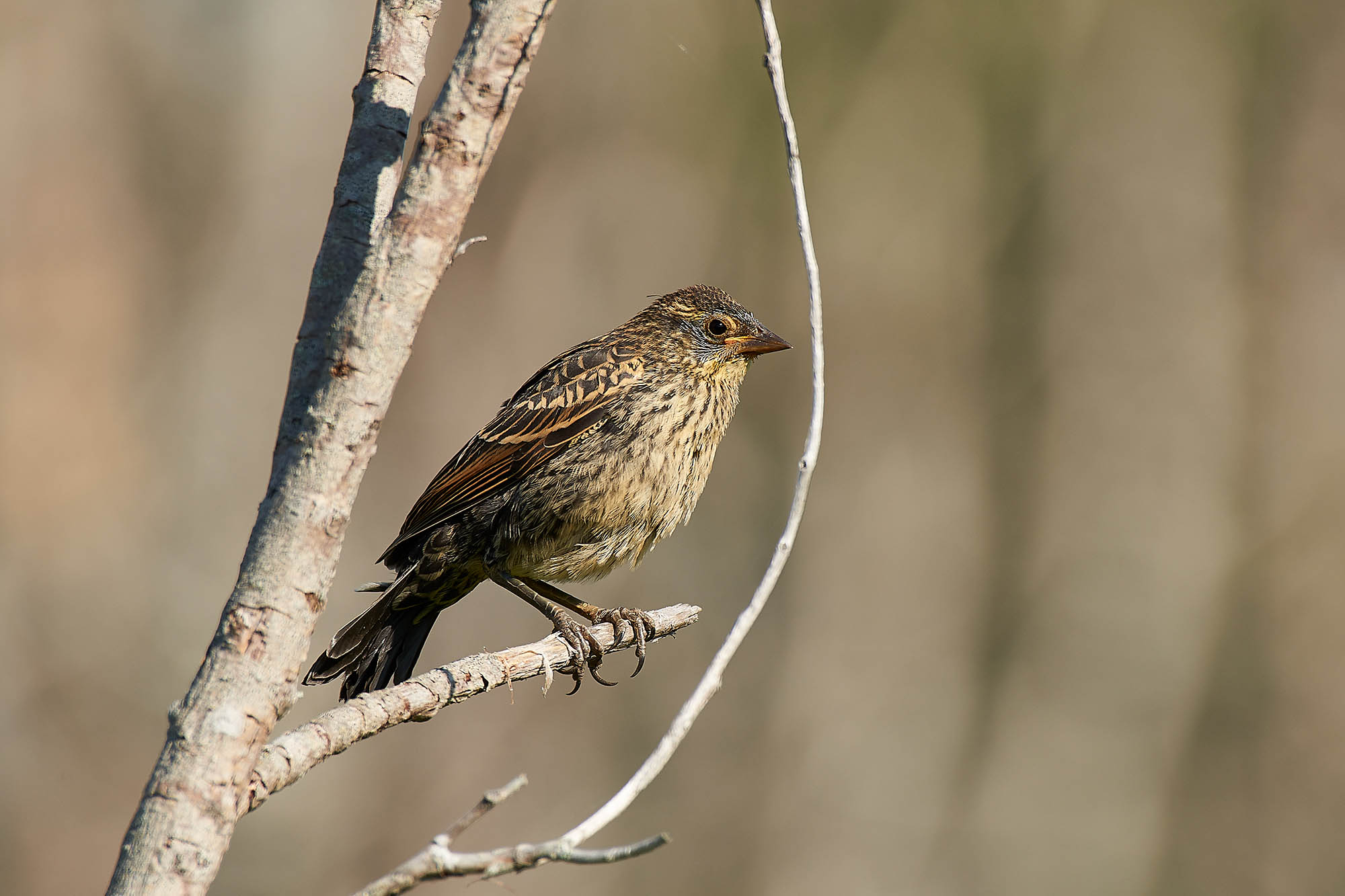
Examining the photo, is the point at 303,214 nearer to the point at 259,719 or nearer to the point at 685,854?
the point at 685,854

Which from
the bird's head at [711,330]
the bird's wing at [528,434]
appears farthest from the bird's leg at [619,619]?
the bird's head at [711,330]

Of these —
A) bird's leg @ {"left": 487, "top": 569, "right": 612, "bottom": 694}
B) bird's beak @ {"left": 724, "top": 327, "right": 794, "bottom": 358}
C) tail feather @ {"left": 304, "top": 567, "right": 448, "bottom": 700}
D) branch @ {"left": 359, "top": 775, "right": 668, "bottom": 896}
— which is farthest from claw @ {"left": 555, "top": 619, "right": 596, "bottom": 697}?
branch @ {"left": 359, "top": 775, "right": 668, "bottom": 896}

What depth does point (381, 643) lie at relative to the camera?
14.0 ft

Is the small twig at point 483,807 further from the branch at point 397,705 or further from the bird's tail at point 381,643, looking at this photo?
the bird's tail at point 381,643

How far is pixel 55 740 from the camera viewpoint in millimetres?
8766

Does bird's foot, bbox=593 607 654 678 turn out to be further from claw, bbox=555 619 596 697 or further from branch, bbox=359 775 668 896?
branch, bbox=359 775 668 896

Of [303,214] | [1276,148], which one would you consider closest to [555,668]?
[303,214]

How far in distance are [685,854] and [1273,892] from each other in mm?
5582

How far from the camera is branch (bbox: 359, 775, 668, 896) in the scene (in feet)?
6.25

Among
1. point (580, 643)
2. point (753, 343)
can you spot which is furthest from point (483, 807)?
point (753, 343)

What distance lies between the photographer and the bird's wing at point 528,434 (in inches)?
174

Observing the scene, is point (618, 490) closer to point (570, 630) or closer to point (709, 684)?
point (570, 630)

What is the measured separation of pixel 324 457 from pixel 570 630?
245 centimetres

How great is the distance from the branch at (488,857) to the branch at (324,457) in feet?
1.07
